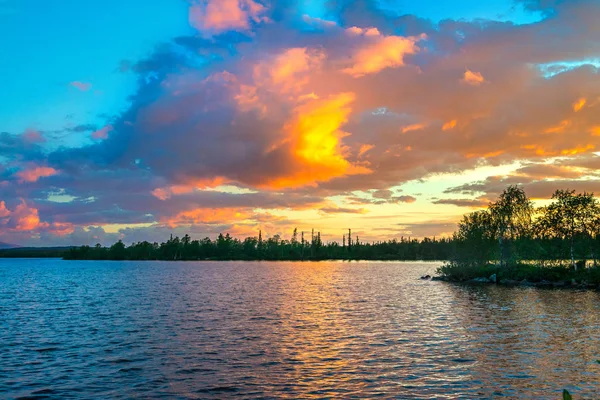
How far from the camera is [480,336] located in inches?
1587

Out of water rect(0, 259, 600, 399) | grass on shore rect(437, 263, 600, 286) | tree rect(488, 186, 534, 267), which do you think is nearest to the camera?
water rect(0, 259, 600, 399)

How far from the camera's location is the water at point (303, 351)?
981 inches

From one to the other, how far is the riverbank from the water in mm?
33867

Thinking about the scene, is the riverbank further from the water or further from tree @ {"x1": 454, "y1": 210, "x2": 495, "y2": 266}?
the water

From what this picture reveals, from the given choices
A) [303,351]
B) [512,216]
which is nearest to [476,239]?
[512,216]

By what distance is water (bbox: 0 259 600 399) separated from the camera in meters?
24.9

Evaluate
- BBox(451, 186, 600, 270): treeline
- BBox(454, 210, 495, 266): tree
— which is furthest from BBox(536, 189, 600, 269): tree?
BBox(454, 210, 495, 266): tree

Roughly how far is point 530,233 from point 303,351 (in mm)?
98797

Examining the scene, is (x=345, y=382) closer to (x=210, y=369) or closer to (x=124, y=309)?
(x=210, y=369)

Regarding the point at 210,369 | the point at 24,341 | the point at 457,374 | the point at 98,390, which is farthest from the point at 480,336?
the point at 24,341

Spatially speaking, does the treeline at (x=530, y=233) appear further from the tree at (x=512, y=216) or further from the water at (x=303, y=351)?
the water at (x=303, y=351)

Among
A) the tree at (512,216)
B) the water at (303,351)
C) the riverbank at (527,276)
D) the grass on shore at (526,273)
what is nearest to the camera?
the water at (303,351)

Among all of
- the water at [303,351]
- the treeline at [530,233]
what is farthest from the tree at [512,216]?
the water at [303,351]

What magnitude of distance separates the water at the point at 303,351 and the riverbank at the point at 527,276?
33.9 m
